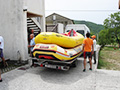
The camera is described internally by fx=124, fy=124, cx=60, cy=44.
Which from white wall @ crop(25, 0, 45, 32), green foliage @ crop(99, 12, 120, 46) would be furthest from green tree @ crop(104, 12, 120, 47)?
white wall @ crop(25, 0, 45, 32)

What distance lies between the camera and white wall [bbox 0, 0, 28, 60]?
7.23 meters

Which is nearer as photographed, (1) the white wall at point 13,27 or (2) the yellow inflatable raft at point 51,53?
(2) the yellow inflatable raft at point 51,53

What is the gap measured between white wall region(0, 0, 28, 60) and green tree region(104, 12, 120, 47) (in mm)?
23645

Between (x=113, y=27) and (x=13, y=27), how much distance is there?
2678cm

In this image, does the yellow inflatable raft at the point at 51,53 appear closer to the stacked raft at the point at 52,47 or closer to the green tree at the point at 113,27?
the stacked raft at the point at 52,47

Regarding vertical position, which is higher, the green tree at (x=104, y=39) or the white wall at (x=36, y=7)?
the white wall at (x=36, y=7)

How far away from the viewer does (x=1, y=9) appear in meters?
7.48

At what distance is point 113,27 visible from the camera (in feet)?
95.5

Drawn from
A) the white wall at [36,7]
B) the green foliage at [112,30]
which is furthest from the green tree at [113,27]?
the white wall at [36,7]

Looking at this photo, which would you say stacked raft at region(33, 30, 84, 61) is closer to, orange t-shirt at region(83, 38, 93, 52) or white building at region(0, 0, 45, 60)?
orange t-shirt at region(83, 38, 93, 52)

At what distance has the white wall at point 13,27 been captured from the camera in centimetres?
723

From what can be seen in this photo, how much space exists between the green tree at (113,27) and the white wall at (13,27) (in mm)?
23645

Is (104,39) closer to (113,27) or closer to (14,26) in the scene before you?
(113,27)

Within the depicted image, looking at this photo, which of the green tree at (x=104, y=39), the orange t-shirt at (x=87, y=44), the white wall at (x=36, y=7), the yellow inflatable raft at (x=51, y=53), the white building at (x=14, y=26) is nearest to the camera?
the yellow inflatable raft at (x=51, y=53)
